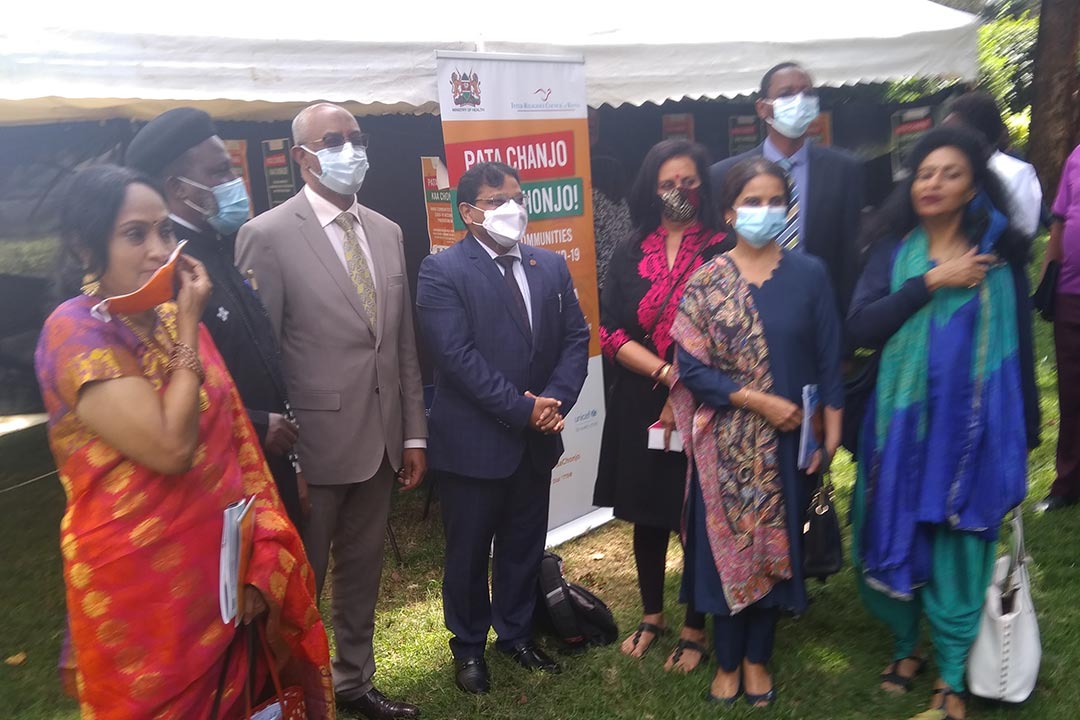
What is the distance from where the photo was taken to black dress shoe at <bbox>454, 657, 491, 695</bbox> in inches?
124

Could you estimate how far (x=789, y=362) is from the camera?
8.86ft

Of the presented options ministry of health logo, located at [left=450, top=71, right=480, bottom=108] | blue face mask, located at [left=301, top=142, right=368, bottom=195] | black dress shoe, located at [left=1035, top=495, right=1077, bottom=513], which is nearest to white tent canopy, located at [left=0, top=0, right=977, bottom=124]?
ministry of health logo, located at [left=450, top=71, right=480, bottom=108]

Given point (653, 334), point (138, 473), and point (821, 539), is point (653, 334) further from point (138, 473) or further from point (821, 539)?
point (138, 473)

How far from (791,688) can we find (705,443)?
1.02 m

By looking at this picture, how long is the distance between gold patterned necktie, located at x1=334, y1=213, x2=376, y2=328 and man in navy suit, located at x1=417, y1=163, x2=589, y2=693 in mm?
186

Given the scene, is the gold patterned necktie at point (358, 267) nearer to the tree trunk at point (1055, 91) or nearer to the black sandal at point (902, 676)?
the black sandal at point (902, 676)

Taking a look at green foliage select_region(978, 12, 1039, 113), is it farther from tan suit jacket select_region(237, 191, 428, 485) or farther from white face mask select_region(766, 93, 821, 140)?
tan suit jacket select_region(237, 191, 428, 485)

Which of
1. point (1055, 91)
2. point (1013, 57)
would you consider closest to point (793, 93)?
point (1055, 91)

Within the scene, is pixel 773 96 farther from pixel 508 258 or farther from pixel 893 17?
pixel 893 17

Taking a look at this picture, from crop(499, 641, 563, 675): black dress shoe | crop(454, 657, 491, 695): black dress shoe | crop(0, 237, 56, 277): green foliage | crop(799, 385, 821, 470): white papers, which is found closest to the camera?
crop(799, 385, 821, 470): white papers

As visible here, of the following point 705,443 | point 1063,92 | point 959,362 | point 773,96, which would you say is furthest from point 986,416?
point 1063,92

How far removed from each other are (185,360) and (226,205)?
691mm

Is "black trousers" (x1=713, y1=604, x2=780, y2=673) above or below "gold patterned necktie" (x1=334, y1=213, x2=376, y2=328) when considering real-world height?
below

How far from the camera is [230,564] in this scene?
1944 millimetres
